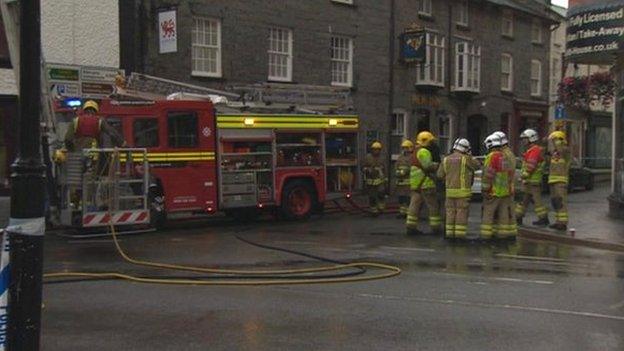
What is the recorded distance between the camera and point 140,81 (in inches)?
663

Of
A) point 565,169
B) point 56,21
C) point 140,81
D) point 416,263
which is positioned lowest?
point 416,263

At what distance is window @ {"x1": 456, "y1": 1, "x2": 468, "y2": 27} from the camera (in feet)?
109

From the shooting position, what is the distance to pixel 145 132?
15.4 metres

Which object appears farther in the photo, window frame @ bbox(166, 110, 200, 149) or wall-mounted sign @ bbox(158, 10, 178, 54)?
wall-mounted sign @ bbox(158, 10, 178, 54)

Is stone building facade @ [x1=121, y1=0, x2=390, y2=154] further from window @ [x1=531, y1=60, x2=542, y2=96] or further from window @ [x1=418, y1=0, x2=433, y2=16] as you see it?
window @ [x1=531, y1=60, x2=542, y2=96]

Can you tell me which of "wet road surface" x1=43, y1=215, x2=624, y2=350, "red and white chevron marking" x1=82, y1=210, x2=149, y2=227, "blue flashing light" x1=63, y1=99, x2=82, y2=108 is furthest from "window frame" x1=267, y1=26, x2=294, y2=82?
"wet road surface" x1=43, y1=215, x2=624, y2=350

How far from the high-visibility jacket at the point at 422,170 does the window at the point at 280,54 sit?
10.6 metres

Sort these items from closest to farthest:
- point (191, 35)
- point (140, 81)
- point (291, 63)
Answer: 1. point (140, 81)
2. point (191, 35)
3. point (291, 63)

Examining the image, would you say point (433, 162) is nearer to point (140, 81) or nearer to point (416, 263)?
point (416, 263)

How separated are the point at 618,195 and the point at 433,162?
16.9ft

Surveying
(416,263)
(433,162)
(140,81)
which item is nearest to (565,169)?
(433,162)

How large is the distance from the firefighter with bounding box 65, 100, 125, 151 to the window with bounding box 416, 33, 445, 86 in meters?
18.5

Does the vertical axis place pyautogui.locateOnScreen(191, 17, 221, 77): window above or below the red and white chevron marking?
above

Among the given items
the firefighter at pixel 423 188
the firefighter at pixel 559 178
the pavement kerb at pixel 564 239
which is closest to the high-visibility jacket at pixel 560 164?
the firefighter at pixel 559 178
